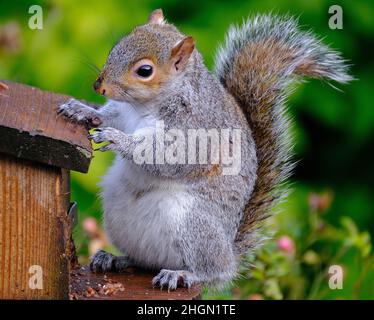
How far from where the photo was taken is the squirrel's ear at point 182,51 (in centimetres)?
233

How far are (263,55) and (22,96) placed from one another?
751mm

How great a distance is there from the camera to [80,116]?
234 cm

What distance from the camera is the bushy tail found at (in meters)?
2.58

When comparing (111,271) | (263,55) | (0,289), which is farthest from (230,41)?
(0,289)

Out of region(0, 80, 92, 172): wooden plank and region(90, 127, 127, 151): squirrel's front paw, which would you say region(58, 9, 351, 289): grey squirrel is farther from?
region(0, 80, 92, 172): wooden plank

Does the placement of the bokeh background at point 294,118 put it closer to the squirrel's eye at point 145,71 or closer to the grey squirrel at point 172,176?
the grey squirrel at point 172,176

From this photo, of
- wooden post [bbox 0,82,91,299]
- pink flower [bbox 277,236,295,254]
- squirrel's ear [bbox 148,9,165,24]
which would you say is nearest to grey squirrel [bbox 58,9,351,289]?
squirrel's ear [bbox 148,9,165,24]

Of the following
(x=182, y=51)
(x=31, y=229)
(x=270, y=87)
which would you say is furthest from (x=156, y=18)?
(x=31, y=229)

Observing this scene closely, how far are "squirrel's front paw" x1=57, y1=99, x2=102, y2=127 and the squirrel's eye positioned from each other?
0.19 metres

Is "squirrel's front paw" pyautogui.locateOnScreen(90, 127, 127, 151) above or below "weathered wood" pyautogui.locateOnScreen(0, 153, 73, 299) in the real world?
above

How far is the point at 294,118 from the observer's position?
12.2 feet

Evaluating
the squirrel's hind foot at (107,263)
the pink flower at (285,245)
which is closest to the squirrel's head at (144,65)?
the squirrel's hind foot at (107,263)

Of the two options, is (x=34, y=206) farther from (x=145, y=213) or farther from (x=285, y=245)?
(x=285, y=245)

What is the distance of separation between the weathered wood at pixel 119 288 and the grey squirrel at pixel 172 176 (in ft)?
0.10
